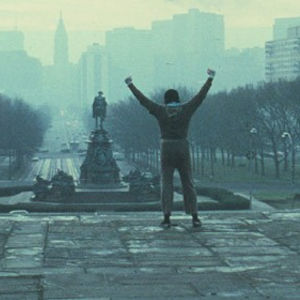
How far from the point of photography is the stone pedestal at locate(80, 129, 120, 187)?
137ft

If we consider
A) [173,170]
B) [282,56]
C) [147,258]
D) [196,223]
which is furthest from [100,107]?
[282,56]

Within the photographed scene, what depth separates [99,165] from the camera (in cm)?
4234

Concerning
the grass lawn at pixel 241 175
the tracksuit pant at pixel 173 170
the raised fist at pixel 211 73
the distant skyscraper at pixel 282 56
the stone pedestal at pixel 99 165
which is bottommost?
the grass lawn at pixel 241 175

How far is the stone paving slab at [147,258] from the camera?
19.7ft

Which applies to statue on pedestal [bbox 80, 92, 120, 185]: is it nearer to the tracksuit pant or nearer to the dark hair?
the tracksuit pant

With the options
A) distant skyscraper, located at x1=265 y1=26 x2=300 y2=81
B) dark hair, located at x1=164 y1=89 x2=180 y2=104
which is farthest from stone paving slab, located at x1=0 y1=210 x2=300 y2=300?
distant skyscraper, located at x1=265 y1=26 x2=300 y2=81

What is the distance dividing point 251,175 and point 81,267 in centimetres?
6086

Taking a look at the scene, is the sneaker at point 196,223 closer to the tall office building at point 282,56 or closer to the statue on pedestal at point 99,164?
the statue on pedestal at point 99,164

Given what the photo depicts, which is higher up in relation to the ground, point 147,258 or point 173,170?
point 173,170

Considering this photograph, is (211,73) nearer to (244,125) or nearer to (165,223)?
(165,223)

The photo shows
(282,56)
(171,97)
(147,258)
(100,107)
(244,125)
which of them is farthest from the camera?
(282,56)

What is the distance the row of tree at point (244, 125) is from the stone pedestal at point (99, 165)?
14498mm

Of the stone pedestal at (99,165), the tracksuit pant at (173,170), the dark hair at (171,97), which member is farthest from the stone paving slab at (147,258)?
the stone pedestal at (99,165)

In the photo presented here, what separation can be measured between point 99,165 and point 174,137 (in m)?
32.8
